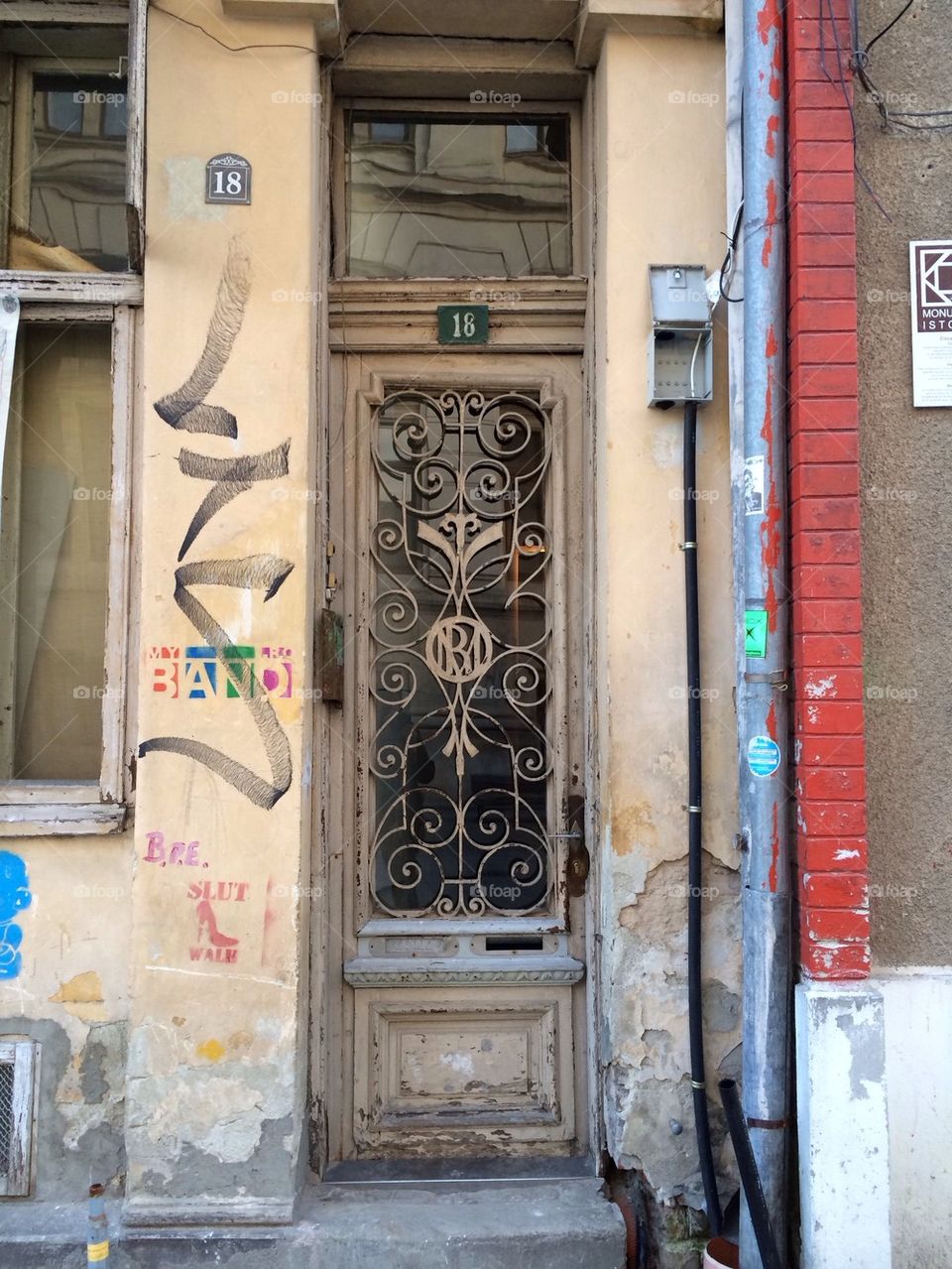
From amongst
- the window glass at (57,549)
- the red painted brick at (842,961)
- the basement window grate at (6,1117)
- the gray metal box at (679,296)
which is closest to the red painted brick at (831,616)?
the red painted brick at (842,961)

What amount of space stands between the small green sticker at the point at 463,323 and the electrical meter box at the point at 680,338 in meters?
0.72

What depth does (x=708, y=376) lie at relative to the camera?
329cm

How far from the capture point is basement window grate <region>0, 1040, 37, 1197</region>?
3.24 m

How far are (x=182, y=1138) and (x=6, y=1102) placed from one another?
0.65 meters

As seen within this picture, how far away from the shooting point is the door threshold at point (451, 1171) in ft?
11.2

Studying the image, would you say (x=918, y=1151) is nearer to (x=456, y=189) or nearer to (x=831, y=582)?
(x=831, y=582)

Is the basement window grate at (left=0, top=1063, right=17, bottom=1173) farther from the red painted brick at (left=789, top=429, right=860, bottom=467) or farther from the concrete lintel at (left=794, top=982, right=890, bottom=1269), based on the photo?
the red painted brick at (left=789, top=429, right=860, bottom=467)

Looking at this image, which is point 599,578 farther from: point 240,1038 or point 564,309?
point 240,1038

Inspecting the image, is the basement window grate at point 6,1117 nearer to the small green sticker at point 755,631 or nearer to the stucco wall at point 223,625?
the stucco wall at point 223,625

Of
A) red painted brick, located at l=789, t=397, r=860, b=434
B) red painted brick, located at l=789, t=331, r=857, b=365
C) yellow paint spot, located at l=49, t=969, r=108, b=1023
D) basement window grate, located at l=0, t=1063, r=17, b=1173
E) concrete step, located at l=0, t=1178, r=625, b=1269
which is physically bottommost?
concrete step, located at l=0, t=1178, r=625, b=1269

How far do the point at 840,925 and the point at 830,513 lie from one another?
1.27 meters

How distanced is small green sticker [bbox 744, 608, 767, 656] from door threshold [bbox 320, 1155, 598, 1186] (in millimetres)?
1994

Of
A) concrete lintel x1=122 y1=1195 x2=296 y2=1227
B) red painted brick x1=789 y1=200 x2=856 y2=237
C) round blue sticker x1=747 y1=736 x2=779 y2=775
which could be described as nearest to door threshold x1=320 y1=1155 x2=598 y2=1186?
concrete lintel x1=122 y1=1195 x2=296 y2=1227

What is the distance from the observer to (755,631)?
302 cm
